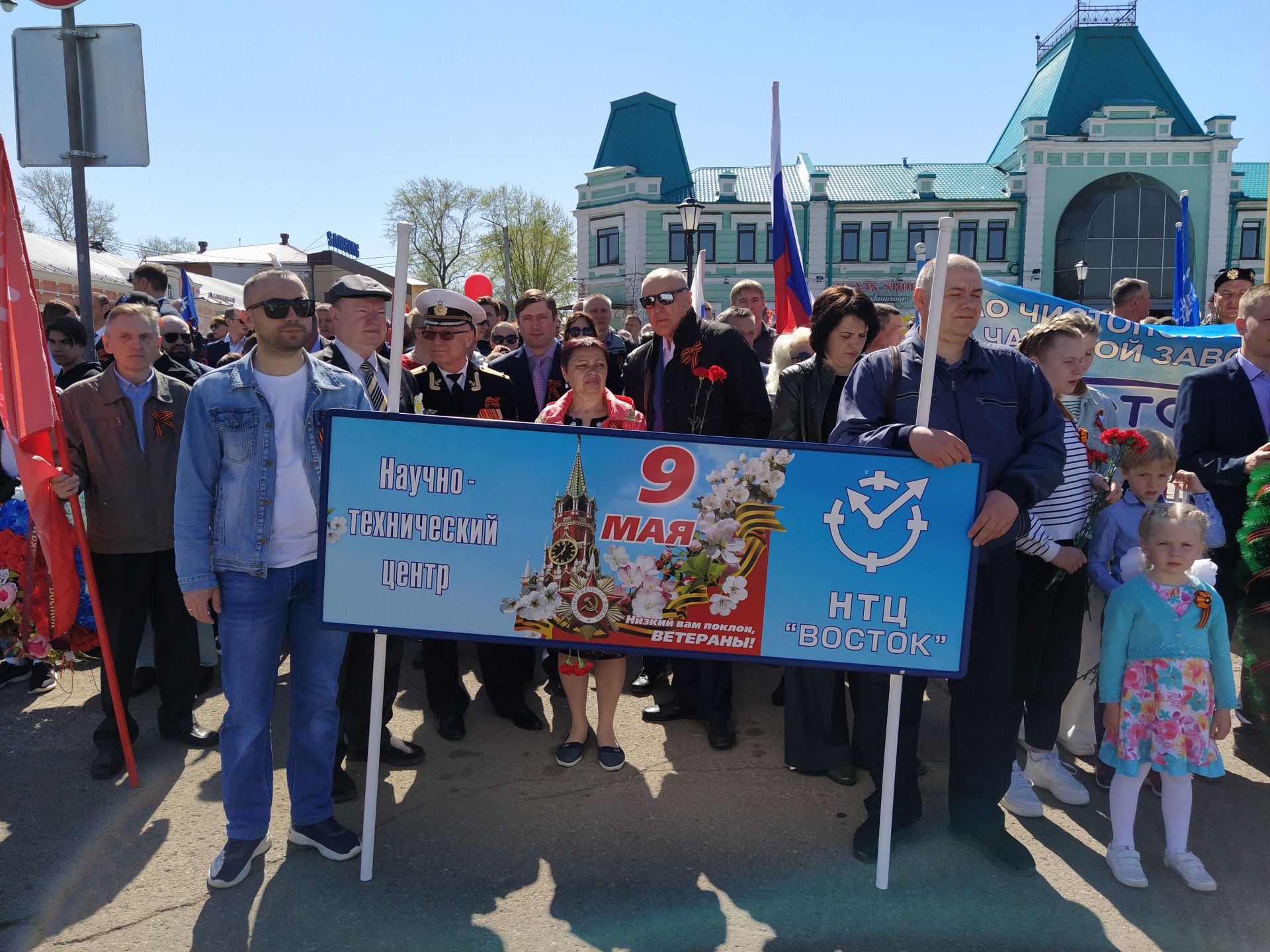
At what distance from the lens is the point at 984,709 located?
348 centimetres

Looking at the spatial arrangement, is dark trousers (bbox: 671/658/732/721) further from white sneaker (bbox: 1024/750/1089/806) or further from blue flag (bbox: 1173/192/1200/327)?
blue flag (bbox: 1173/192/1200/327)

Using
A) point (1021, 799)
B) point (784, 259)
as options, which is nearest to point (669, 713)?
point (1021, 799)

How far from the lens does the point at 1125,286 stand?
24.2ft

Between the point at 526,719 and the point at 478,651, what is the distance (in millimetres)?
478

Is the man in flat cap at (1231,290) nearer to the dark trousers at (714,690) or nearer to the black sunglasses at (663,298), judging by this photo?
the black sunglasses at (663,298)

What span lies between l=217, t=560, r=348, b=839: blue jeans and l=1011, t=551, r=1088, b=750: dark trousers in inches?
113

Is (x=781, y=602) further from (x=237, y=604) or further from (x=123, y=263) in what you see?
(x=123, y=263)

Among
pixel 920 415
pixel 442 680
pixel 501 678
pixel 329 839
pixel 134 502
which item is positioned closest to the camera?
pixel 920 415

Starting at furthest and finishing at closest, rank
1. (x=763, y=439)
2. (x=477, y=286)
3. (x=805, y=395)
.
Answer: (x=477, y=286), (x=805, y=395), (x=763, y=439)

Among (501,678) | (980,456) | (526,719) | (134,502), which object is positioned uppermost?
(980,456)

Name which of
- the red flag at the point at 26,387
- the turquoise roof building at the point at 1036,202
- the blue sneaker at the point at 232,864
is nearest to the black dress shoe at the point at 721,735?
the blue sneaker at the point at 232,864

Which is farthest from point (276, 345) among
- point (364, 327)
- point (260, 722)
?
point (260, 722)

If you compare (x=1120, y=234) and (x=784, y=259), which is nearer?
(x=784, y=259)

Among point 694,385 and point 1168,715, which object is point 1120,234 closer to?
point 694,385
